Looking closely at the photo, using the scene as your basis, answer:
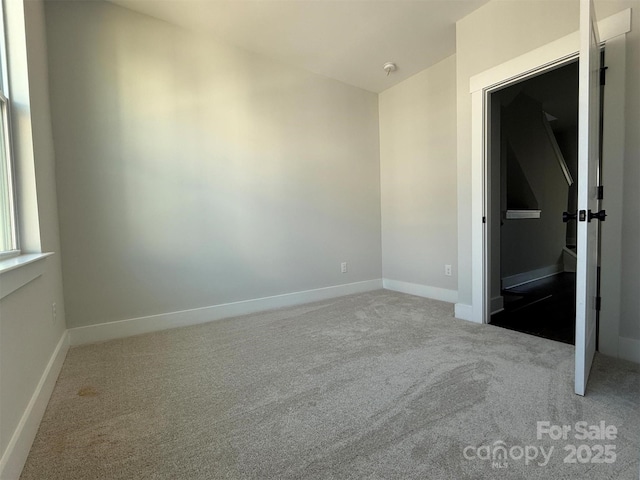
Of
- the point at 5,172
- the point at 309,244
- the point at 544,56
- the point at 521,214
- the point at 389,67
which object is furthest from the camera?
the point at 521,214

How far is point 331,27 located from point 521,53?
61.6 inches

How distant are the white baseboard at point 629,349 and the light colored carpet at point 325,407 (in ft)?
0.32

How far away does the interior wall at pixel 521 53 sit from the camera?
1.87 meters

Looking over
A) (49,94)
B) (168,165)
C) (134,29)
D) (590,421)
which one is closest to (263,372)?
(590,421)

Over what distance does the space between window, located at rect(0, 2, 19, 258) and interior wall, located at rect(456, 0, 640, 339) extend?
3.17m

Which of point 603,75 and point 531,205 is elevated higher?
point 603,75

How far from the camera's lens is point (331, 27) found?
8.99 ft

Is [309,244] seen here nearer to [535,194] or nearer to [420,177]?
[420,177]

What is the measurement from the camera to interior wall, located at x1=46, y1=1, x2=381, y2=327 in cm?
243

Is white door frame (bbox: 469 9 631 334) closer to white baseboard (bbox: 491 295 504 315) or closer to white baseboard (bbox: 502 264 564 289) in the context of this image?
white baseboard (bbox: 491 295 504 315)

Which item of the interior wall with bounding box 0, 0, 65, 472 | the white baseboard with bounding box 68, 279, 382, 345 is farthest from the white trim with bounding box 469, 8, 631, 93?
the interior wall with bounding box 0, 0, 65, 472

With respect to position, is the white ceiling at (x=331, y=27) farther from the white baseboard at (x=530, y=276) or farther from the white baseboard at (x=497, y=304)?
the white baseboard at (x=530, y=276)

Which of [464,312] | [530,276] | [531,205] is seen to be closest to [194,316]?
[464,312]

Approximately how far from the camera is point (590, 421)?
1.32 m
